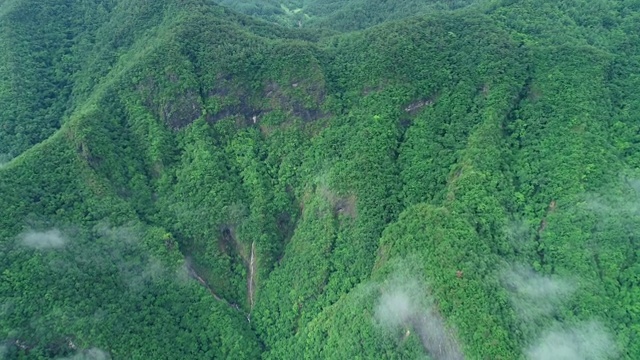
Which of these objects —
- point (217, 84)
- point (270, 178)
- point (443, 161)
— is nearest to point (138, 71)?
point (217, 84)

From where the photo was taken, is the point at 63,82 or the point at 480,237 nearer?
the point at 480,237

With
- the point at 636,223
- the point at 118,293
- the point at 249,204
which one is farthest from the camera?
the point at 249,204

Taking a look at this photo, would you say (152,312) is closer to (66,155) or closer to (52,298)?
(52,298)

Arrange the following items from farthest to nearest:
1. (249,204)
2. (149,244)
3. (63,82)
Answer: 1. (63,82)
2. (249,204)
3. (149,244)

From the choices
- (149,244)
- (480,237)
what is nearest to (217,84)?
(149,244)

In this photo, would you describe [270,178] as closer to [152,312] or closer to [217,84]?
[217,84]

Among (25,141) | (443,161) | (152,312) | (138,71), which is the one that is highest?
(138,71)

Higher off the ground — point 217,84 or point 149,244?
point 217,84
